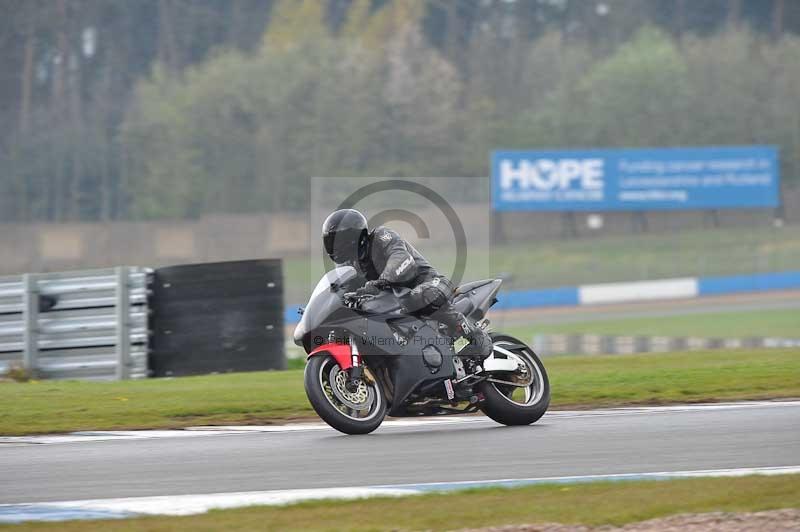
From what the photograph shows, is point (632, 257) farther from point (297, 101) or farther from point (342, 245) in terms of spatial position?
point (342, 245)

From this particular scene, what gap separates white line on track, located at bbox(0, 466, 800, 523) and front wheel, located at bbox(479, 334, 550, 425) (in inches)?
94.2

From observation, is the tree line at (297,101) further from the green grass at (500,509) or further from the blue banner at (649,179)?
the green grass at (500,509)

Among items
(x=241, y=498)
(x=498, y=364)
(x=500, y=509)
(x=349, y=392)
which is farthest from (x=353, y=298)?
(x=500, y=509)

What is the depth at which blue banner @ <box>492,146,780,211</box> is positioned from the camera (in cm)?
5856

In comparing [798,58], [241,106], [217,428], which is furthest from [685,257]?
[217,428]

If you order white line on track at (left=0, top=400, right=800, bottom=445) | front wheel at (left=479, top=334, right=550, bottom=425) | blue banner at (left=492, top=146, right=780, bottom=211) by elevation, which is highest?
blue banner at (left=492, top=146, right=780, bottom=211)

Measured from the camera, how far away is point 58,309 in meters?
14.4

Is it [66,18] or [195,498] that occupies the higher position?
[66,18]

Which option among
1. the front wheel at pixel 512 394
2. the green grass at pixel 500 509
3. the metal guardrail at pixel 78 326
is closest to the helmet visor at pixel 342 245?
the front wheel at pixel 512 394

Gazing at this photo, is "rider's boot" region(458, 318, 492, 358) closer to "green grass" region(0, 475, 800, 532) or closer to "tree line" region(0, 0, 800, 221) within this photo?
"green grass" region(0, 475, 800, 532)

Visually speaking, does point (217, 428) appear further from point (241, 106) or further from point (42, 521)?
point (241, 106)

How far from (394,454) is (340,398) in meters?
0.94

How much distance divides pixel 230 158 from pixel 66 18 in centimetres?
1365

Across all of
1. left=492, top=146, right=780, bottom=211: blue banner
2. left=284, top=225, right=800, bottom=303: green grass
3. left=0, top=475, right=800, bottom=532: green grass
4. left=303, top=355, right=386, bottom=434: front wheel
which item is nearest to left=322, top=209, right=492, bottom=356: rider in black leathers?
left=303, top=355, right=386, bottom=434: front wheel
